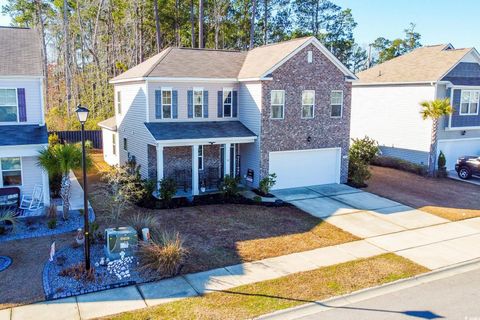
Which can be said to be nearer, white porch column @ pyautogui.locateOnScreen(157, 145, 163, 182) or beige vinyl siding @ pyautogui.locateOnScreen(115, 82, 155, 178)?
white porch column @ pyautogui.locateOnScreen(157, 145, 163, 182)

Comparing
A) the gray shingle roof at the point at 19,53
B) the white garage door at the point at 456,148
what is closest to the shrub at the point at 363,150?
the white garage door at the point at 456,148

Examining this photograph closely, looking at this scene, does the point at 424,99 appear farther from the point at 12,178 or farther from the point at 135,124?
the point at 12,178

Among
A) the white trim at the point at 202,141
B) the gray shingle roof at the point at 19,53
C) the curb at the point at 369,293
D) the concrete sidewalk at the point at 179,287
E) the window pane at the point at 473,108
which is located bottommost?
the curb at the point at 369,293

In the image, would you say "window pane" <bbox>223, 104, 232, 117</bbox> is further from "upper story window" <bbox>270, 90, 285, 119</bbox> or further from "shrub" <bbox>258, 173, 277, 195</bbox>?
"shrub" <bbox>258, 173, 277, 195</bbox>

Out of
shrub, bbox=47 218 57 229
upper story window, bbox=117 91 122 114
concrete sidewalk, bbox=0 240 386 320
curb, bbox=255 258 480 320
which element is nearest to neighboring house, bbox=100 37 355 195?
upper story window, bbox=117 91 122 114

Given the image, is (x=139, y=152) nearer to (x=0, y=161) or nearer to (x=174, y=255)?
(x=0, y=161)

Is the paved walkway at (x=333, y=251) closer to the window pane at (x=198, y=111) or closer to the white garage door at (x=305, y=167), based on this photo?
the white garage door at (x=305, y=167)
